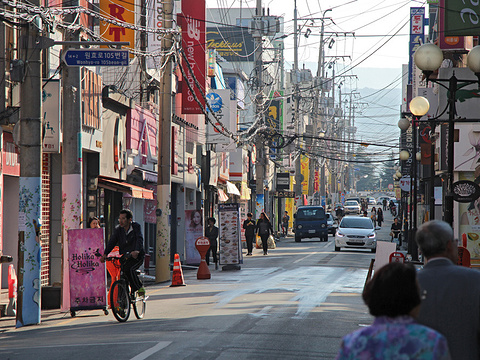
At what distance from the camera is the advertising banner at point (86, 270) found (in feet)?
48.7

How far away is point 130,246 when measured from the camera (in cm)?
1423

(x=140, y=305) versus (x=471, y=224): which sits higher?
(x=471, y=224)

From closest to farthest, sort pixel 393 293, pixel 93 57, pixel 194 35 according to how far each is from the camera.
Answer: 1. pixel 393 293
2. pixel 93 57
3. pixel 194 35

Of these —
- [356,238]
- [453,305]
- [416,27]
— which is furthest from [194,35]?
[453,305]

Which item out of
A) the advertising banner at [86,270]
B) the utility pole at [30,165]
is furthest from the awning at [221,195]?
the utility pole at [30,165]

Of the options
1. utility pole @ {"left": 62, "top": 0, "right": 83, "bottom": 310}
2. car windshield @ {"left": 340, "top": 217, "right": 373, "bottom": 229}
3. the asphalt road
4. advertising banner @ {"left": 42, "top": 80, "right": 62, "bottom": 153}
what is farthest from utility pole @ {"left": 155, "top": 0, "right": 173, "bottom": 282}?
car windshield @ {"left": 340, "top": 217, "right": 373, "bottom": 229}

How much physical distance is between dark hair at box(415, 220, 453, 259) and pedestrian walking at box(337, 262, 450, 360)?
1.09m

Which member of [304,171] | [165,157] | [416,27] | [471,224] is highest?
[416,27]

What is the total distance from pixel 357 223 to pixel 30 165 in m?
27.7

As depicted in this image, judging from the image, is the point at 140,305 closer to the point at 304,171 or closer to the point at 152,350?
the point at 152,350

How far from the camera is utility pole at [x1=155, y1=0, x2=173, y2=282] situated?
23.3m

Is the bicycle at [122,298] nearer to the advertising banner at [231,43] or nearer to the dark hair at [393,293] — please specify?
the dark hair at [393,293]

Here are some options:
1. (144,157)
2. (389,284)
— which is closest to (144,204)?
(144,157)

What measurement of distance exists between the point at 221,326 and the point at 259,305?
296cm
